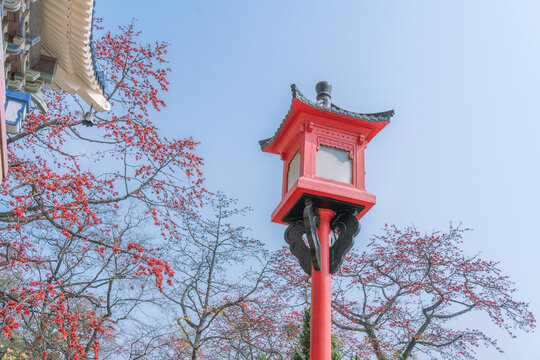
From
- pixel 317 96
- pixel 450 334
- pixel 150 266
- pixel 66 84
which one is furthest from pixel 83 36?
pixel 450 334

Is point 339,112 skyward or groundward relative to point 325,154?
skyward

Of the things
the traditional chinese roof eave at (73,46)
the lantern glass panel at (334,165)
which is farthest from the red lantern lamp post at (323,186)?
the traditional chinese roof eave at (73,46)

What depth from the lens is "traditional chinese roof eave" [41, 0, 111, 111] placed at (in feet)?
14.0

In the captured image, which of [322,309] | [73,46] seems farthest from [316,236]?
[73,46]

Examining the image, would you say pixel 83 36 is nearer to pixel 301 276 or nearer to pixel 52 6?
pixel 52 6

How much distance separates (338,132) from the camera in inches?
188

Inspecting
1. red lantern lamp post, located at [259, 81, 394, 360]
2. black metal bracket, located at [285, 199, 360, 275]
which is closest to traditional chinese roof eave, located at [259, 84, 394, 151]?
red lantern lamp post, located at [259, 81, 394, 360]

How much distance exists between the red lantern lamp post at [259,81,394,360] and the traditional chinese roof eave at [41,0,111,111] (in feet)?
6.87

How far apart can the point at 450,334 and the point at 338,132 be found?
8.17m

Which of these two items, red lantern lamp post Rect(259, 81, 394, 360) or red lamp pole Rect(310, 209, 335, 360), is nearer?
red lamp pole Rect(310, 209, 335, 360)

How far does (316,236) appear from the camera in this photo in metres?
4.26

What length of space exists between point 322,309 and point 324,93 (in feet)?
7.43

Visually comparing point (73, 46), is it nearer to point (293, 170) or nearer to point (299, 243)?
point (293, 170)

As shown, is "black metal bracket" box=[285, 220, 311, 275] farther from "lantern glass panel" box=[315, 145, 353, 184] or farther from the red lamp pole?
"lantern glass panel" box=[315, 145, 353, 184]
